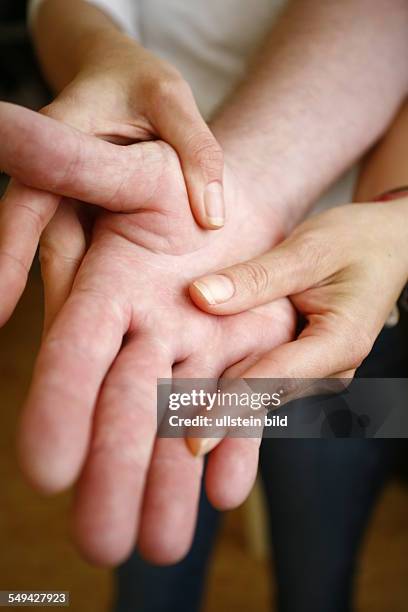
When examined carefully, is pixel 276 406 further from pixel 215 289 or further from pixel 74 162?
pixel 74 162

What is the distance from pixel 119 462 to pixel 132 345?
0.11 m

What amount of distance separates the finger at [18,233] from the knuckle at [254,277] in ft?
0.54

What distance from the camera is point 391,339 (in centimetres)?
71

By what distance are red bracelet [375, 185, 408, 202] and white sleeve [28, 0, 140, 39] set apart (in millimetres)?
402

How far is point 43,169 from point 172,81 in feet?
0.53

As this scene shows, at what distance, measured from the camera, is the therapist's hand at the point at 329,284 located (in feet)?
1.66

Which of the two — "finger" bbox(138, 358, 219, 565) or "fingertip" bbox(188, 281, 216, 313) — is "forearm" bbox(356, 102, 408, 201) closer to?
"fingertip" bbox(188, 281, 216, 313)

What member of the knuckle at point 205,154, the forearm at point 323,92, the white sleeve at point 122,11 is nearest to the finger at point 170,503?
the knuckle at point 205,154

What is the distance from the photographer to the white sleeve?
780 millimetres

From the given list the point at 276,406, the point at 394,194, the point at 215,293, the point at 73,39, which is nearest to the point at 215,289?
the point at 215,293

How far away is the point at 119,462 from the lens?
40 cm

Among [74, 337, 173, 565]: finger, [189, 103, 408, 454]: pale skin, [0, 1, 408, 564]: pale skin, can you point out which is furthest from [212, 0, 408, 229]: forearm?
[74, 337, 173, 565]: finger

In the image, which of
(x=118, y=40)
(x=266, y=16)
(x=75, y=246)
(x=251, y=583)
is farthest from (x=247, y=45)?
(x=251, y=583)

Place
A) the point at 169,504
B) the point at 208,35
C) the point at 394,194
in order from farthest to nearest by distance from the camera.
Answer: the point at 208,35, the point at 394,194, the point at 169,504
